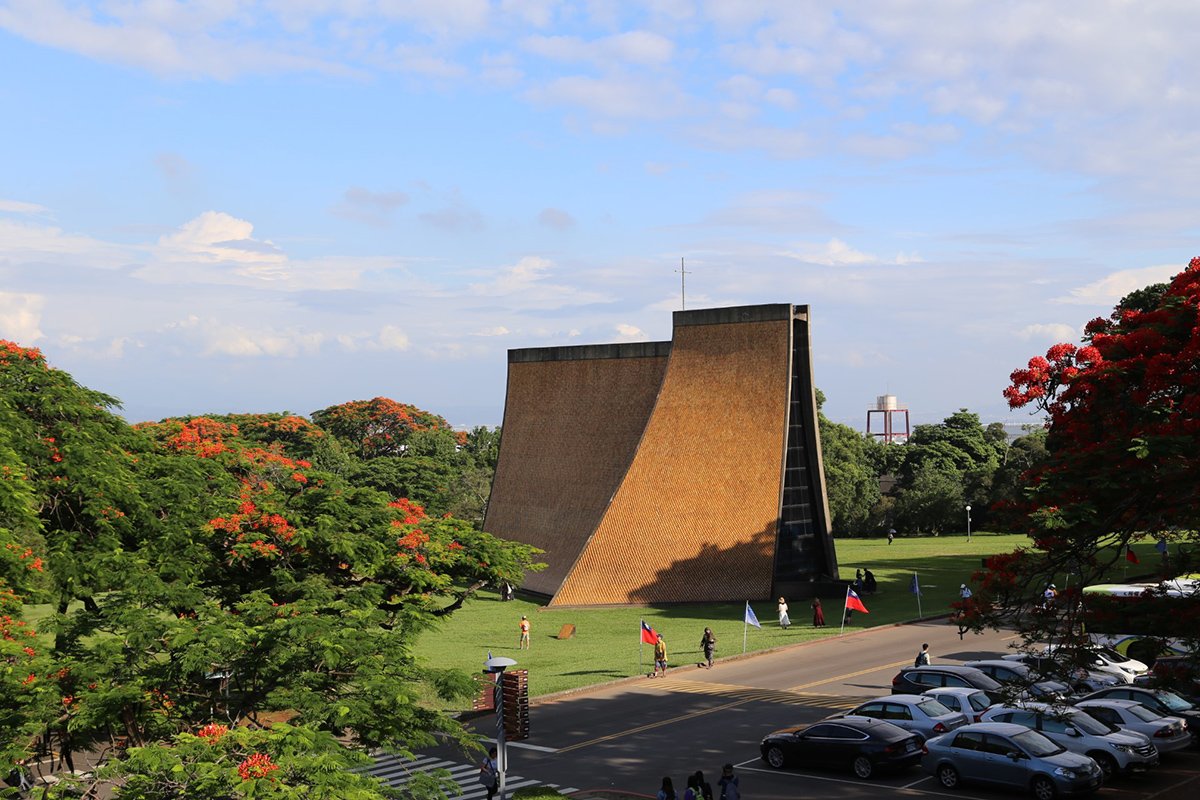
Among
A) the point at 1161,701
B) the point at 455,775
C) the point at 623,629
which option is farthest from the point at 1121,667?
the point at 623,629

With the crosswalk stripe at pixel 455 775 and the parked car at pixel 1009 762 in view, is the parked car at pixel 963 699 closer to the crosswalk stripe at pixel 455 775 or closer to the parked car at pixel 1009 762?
the parked car at pixel 1009 762

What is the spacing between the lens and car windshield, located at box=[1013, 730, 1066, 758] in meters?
20.1

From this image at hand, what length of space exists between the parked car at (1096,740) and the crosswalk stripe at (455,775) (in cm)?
905

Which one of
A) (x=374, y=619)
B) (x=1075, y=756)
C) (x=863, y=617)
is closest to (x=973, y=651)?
(x=863, y=617)

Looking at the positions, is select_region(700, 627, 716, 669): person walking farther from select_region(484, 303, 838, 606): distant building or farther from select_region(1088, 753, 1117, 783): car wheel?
select_region(1088, 753, 1117, 783): car wheel

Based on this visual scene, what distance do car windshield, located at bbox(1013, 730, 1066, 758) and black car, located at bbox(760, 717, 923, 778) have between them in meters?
2.23

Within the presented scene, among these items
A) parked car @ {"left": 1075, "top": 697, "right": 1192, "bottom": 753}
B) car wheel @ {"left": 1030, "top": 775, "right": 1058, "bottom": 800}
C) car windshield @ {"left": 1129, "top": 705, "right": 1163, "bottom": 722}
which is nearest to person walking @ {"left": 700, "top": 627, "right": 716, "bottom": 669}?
parked car @ {"left": 1075, "top": 697, "right": 1192, "bottom": 753}

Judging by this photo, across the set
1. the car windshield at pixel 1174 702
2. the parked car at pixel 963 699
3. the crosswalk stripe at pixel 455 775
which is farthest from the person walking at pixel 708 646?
the car windshield at pixel 1174 702

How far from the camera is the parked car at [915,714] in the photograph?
900 inches

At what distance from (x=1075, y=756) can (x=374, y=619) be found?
12.7 metres

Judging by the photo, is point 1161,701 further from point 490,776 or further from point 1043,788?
point 490,776

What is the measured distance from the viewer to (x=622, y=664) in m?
34.4

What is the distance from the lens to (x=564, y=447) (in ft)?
168

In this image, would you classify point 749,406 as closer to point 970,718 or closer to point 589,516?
point 589,516
